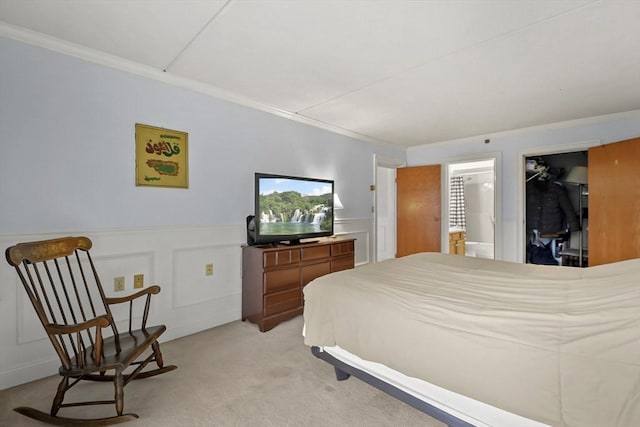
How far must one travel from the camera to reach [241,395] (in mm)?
1850

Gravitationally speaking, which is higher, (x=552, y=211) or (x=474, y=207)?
(x=474, y=207)

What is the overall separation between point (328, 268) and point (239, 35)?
8.25ft

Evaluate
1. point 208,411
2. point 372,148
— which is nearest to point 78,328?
point 208,411

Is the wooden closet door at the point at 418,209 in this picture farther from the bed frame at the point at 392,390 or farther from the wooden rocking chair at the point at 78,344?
the wooden rocking chair at the point at 78,344

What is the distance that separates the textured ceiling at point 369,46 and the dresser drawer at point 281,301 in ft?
6.94

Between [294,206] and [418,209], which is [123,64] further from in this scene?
[418,209]

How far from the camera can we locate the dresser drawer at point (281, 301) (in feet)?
9.59

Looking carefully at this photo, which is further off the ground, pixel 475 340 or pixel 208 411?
→ pixel 475 340

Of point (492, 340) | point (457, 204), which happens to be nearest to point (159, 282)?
point (492, 340)

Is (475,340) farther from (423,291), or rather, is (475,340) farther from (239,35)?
(239,35)

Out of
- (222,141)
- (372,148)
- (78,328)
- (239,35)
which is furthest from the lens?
(372,148)

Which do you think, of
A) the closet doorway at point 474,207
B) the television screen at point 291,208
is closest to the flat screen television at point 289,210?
the television screen at point 291,208

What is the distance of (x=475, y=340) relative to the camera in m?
1.26

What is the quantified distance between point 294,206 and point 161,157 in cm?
141
